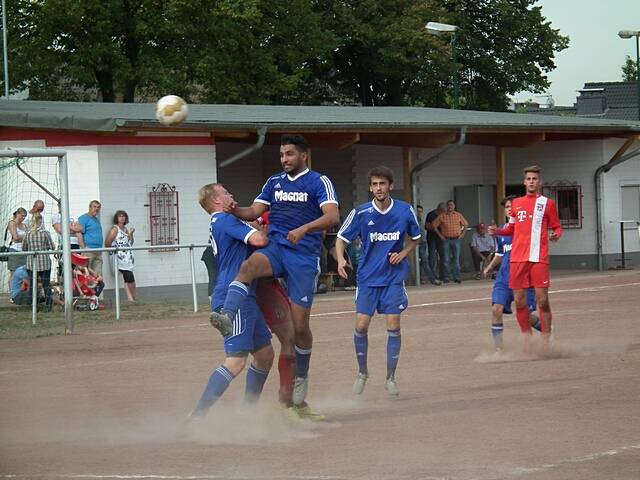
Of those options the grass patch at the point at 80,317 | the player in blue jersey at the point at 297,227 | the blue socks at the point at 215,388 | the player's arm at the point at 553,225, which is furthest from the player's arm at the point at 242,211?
the grass patch at the point at 80,317

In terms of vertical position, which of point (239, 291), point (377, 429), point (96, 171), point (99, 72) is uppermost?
point (99, 72)

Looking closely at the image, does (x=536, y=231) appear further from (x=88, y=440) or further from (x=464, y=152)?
(x=464, y=152)

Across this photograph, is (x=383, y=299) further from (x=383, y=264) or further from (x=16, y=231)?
(x=16, y=231)

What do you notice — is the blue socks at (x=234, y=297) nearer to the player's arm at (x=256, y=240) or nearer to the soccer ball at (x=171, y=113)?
the player's arm at (x=256, y=240)

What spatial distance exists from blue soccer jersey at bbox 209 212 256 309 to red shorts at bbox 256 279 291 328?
0.80 feet

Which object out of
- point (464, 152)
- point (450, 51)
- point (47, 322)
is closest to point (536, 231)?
point (47, 322)

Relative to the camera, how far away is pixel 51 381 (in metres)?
12.5

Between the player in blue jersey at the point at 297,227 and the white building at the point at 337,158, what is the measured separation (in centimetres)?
1303

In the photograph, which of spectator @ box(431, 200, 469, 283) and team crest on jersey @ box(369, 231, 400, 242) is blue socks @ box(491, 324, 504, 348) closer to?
team crest on jersey @ box(369, 231, 400, 242)

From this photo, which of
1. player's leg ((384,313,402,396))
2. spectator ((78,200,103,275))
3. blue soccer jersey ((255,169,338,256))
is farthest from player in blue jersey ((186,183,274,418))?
spectator ((78,200,103,275))

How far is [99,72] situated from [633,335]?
3114 centimetres

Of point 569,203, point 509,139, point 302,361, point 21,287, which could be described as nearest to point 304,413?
point 302,361

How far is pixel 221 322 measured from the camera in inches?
346

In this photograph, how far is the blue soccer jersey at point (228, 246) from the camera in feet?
29.8
